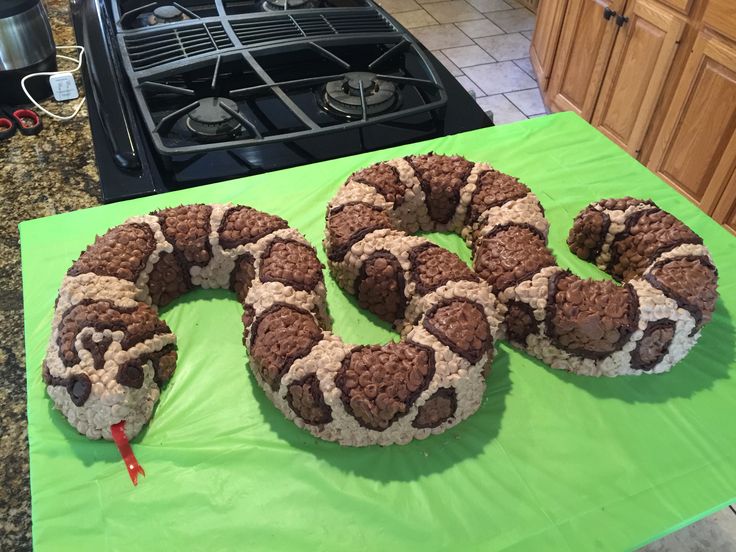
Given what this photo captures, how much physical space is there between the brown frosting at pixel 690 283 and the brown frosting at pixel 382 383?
0.59 m

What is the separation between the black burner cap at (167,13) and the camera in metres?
2.21

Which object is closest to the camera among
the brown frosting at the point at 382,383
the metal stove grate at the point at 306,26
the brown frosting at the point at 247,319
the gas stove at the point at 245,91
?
the brown frosting at the point at 382,383

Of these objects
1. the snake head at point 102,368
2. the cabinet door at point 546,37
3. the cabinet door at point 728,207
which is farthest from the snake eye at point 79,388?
the cabinet door at point 546,37

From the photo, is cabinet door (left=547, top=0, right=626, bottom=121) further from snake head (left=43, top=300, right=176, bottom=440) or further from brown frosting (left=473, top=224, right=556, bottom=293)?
snake head (left=43, top=300, right=176, bottom=440)

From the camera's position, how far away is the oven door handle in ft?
5.25

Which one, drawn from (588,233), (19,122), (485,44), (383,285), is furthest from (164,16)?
(485,44)

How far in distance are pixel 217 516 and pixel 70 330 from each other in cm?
48

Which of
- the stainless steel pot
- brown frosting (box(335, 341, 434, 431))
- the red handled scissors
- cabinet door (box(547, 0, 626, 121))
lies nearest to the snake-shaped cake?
brown frosting (box(335, 341, 434, 431))

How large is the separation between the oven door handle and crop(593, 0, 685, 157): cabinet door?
2083 mm

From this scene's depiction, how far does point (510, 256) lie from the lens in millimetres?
1424

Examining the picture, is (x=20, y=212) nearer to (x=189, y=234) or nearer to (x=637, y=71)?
(x=189, y=234)

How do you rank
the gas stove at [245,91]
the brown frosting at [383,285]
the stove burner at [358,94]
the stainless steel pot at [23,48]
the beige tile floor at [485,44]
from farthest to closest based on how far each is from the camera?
the beige tile floor at [485,44] → the stove burner at [358,94] → the gas stove at [245,91] → the stainless steel pot at [23,48] → the brown frosting at [383,285]

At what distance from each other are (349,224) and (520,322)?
47 cm

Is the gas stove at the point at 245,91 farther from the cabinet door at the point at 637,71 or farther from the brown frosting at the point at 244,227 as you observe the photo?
the cabinet door at the point at 637,71
